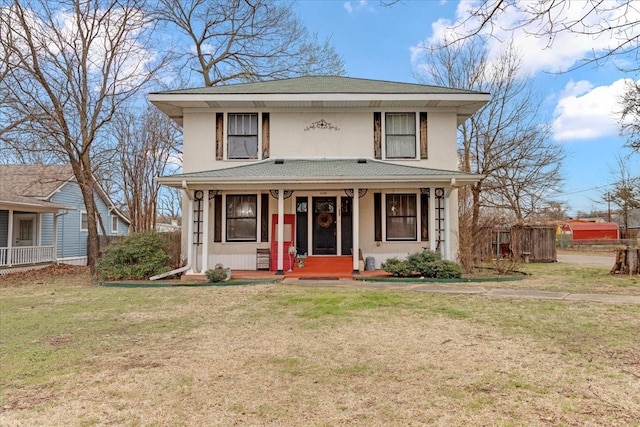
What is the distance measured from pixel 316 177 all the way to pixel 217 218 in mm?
3892

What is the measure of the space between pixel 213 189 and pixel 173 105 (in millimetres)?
3494

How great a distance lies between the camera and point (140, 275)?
11781 millimetres

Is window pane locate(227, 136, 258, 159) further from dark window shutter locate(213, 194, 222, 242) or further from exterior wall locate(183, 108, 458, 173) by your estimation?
dark window shutter locate(213, 194, 222, 242)

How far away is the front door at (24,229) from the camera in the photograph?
20.8m

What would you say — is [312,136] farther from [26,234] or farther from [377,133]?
[26,234]

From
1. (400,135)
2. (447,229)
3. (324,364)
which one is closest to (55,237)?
(400,135)

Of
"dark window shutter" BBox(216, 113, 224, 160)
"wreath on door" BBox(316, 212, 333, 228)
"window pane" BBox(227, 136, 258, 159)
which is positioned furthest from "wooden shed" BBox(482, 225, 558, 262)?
"dark window shutter" BBox(216, 113, 224, 160)

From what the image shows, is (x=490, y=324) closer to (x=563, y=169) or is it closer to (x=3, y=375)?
(x=3, y=375)

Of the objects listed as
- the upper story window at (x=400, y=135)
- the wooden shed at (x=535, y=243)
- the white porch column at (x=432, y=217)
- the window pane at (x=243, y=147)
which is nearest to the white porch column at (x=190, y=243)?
the window pane at (x=243, y=147)

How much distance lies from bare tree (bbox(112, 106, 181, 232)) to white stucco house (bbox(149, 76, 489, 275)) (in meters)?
12.1

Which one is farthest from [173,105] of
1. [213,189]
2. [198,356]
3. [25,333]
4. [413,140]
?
[198,356]

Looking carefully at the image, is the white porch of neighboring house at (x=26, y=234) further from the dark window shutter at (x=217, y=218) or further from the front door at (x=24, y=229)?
the dark window shutter at (x=217, y=218)

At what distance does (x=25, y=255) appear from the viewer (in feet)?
61.9

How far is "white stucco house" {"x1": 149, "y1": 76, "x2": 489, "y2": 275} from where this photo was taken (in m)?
12.5
